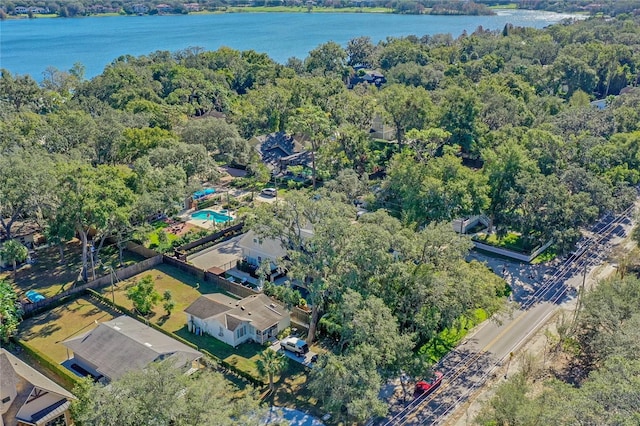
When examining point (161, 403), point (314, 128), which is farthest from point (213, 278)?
point (314, 128)

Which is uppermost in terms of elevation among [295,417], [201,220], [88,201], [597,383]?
[88,201]

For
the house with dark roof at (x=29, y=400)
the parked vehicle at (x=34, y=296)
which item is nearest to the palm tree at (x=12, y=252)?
the parked vehicle at (x=34, y=296)

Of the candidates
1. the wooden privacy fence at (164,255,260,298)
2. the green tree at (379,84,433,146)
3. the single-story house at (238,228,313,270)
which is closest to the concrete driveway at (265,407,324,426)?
the wooden privacy fence at (164,255,260,298)

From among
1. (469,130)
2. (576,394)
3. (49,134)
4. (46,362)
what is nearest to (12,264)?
(46,362)

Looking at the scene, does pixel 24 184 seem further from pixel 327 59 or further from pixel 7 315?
pixel 327 59

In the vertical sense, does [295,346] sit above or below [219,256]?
above

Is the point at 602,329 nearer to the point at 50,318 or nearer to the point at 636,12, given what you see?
the point at 50,318

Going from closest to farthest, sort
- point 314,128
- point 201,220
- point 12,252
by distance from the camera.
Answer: point 12,252, point 201,220, point 314,128
